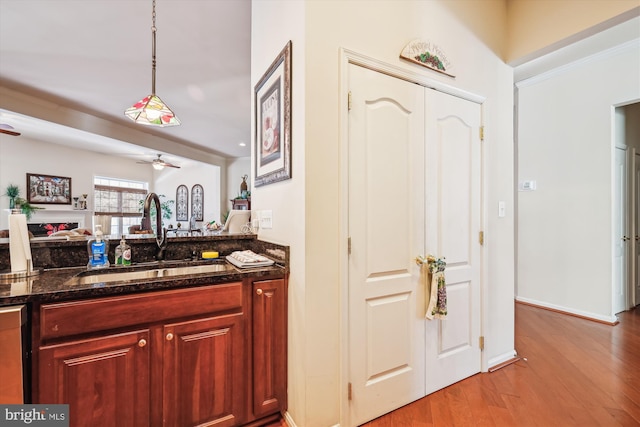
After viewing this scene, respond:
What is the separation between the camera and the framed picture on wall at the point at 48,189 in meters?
6.18

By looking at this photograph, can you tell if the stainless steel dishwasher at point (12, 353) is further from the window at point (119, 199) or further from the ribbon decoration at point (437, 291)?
the window at point (119, 199)

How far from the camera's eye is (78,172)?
7016 millimetres

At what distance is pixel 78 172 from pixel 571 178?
999cm

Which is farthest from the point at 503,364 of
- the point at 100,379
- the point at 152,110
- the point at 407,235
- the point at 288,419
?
the point at 152,110

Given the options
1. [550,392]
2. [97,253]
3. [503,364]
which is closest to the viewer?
[97,253]

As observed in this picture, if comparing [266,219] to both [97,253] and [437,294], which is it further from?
[437,294]

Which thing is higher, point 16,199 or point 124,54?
point 124,54

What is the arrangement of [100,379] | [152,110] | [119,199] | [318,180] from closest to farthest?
[100,379]
[318,180]
[152,110]
[119,199]

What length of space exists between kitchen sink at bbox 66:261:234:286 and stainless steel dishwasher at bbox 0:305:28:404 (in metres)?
0.31

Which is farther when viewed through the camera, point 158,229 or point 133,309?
point 158,229

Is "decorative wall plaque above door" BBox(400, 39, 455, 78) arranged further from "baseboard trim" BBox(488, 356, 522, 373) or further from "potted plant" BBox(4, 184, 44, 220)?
"potted plant" BBox(4, 184, 44, 220)

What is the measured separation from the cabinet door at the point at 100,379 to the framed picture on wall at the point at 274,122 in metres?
1.11

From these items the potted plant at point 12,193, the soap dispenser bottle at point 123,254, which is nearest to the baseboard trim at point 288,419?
the soap dispenser bottle at point 123,254

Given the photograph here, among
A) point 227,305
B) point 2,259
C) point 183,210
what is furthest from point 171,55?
point 183,210
